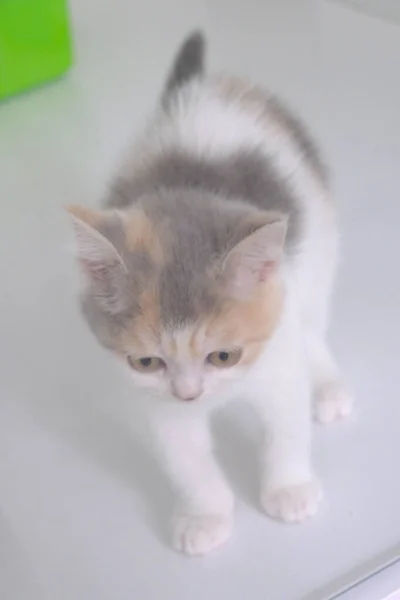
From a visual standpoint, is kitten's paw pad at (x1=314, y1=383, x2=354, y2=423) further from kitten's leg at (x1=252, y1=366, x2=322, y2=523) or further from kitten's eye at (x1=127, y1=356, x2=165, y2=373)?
kitten's eye at (x1=127, y1=356, x2=165, y2=373)

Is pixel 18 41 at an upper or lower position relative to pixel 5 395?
upper

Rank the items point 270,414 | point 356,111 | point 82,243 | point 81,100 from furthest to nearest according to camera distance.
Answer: point 81,100, point 356,111, point 270,414, point 82,243

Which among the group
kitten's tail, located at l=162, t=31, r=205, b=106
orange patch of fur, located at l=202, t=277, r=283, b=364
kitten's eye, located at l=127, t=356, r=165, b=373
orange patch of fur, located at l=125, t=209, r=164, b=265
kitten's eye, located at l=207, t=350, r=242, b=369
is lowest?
kitten's eye, located at l=127, t=356, r=165, b=373

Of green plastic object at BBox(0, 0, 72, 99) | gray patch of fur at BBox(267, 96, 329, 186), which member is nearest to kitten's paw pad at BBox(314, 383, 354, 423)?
gray patch of fur at BBox(267, 96, 329, 186)

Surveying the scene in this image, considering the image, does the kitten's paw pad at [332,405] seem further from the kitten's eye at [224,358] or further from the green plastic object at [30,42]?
the green plastic object at [30,42]

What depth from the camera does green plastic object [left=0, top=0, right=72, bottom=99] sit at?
5.56ft

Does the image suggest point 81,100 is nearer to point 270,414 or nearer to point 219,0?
point 219,0

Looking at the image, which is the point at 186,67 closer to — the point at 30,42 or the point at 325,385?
the point at 325,385

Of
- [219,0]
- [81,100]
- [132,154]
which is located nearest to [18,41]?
[81,100]

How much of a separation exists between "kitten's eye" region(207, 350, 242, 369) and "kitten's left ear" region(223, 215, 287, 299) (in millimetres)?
49

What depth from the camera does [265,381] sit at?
79cm

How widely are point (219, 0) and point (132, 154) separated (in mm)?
1097

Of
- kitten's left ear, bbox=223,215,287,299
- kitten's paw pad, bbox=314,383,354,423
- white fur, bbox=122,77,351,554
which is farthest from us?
kitten's paw pad, bbox=314,383,354,423

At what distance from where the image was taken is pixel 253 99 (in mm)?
976
